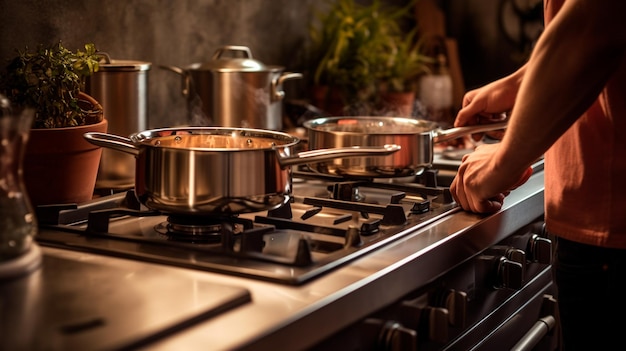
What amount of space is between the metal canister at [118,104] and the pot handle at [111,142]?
28 centimetres

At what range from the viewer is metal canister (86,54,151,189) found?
1.59m

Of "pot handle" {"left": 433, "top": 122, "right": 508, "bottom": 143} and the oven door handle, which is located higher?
"pot handle" {"left": 433, "top": 122, "right": 508, "bottom": 143}

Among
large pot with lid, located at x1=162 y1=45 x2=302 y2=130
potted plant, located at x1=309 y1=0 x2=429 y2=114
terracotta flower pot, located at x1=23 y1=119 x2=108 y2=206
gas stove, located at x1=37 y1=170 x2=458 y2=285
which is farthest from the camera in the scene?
potted plant, located at x1=309 y1=0 x2=429 y2=114

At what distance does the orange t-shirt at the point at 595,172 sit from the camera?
123 cm

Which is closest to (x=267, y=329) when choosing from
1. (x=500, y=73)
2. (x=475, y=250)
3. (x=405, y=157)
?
(x=475, y=250)

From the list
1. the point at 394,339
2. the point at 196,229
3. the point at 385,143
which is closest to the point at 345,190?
the point at 385,143

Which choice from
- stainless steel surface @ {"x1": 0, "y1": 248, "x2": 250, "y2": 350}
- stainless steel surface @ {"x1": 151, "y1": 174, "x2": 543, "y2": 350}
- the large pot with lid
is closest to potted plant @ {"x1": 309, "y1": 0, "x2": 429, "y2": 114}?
the large pot with lid

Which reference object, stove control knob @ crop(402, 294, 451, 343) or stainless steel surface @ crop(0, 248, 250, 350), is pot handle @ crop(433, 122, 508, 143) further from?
stainless steel surface @ crop(0, 248, 250, 350)

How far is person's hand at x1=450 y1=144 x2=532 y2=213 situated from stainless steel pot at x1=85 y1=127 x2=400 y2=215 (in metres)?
0.19

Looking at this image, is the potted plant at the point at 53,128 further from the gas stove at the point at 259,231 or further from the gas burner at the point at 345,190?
the gas burner at the point at 345,190

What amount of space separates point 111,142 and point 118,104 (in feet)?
1.11

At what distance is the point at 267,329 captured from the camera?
2.85ft

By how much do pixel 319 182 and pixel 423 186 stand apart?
0.22m

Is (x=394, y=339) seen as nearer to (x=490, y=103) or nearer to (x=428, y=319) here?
(x=428, y=319)
